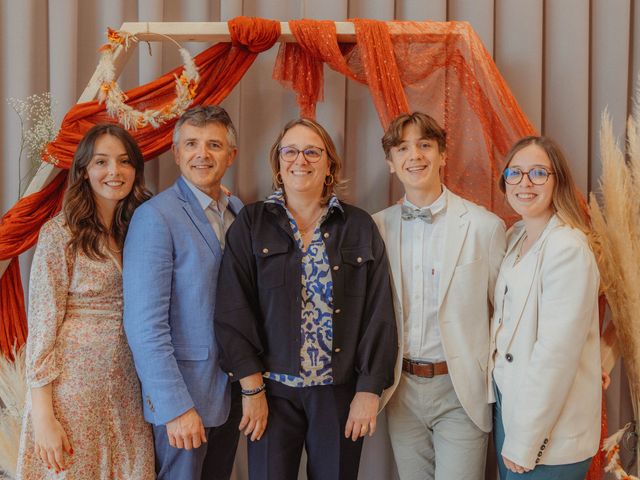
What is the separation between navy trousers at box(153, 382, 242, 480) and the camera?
1.74m

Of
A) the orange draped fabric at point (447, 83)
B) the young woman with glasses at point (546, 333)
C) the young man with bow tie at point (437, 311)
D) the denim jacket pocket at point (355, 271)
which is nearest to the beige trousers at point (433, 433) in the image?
the young man with bow tie at point (437, 311)

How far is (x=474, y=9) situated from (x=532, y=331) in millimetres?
1507

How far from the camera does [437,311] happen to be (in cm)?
182

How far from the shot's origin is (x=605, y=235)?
6.73 ft

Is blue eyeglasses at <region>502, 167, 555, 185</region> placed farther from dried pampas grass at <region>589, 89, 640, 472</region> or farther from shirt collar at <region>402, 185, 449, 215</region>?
dried pampas grass at <region>589, 89, 640, 472</region>

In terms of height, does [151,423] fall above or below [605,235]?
below

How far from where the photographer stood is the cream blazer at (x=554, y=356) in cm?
156

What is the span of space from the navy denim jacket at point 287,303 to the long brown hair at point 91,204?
371 mm

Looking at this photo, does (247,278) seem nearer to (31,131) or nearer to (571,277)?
(571,277)

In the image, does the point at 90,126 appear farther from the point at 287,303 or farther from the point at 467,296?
the point at 467,296

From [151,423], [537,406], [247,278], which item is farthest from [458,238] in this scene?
[151,423]

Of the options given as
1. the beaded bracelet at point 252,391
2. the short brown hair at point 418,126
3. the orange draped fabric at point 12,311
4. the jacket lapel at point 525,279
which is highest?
the short brown hair at point 418,126

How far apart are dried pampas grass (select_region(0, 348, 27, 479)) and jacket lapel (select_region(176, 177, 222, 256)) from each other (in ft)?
2.84

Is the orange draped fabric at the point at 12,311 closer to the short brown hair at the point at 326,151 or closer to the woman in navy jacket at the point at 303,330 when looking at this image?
the woman in navy jacket at the point at 303,330
